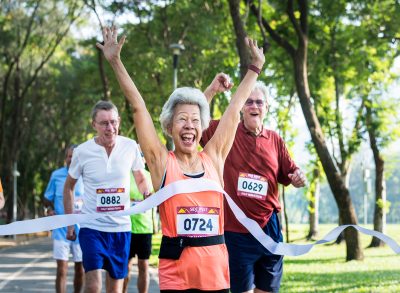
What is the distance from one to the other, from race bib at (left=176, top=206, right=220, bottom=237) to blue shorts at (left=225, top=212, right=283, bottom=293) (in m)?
2.04

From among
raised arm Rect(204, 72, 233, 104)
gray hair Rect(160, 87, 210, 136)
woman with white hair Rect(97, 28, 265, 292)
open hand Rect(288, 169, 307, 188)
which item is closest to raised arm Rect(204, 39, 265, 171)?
woman with white hair Rect(97, 28, 265, 292)

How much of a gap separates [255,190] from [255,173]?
15cm

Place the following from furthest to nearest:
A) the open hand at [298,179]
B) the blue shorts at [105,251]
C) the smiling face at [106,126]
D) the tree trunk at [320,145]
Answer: the tree trunk at [320,145]
the smiling face at [106,126]
the blue shorts at [105,251]
the open hand at [298,179]

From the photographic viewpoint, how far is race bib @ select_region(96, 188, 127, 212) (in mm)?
7305

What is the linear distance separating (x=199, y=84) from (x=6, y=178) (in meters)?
15.5

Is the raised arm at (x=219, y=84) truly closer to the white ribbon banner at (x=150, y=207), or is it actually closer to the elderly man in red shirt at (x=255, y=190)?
the elderly man in red shirt at (x=255, y=190)

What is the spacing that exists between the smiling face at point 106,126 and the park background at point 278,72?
132 inches

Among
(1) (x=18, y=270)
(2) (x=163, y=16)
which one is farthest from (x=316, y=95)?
(1) (x=18, y=270)

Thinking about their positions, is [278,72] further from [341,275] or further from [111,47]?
[111,47]

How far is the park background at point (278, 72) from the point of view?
Answer: 19.0m

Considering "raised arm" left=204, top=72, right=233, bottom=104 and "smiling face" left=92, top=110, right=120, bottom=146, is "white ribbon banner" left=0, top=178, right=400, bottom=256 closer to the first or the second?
"raised arm" left=204, top=72, right=233, bottom=104

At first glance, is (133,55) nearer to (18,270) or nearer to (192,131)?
(18,270)

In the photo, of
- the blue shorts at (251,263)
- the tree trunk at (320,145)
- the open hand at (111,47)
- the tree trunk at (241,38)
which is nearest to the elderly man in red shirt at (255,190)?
the blue shorts at (251,263)

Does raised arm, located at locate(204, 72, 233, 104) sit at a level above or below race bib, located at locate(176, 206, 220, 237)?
above
